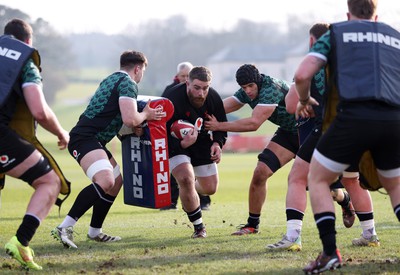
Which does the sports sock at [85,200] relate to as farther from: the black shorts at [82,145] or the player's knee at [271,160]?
the player's knee at [271,160]

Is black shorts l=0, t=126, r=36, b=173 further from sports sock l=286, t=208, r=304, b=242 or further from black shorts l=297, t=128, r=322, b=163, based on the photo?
sports sock l=286, t=208, r=304, b=242

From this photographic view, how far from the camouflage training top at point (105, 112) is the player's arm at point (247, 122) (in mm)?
1244

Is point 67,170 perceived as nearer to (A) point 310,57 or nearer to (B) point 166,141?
(B) point 166,141

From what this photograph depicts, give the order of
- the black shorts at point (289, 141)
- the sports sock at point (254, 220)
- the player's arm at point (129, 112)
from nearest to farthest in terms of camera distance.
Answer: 1. the player's arm at point (129, 112)
2. the black shorts at point (289, 141)
3. the sports sock at point (254, 220)

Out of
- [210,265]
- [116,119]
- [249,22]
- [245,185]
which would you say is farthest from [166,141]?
[249,22]

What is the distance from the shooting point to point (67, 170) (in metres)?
29.3

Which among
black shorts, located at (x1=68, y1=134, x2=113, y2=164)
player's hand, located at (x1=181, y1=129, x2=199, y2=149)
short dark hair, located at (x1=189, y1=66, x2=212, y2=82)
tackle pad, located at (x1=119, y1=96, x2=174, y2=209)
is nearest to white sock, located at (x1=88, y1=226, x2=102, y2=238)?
tackle pad, located at (x1=119, y1=96, x2=174, y2=209)

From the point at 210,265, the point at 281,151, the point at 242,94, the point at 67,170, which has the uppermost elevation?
the point at 242,94

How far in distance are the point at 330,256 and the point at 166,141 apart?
9.75ft

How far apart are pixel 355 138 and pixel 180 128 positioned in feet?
10.7

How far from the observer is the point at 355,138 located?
6.18 meters

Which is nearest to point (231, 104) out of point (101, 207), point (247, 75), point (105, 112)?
point (247, 75)

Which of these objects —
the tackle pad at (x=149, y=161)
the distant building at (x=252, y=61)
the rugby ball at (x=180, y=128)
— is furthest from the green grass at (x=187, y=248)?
the distant building at (x=252, y=61)

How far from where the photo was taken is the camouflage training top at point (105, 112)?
833 cm
